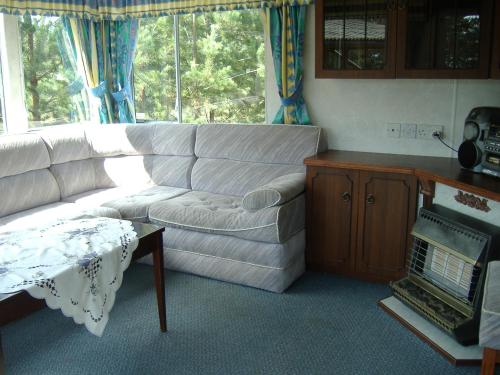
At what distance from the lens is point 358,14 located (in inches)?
123

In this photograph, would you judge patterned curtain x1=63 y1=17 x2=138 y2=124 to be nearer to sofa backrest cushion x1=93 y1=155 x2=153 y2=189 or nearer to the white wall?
sofa backrest cushion x1=93 y1=155 x2=153 y2=189

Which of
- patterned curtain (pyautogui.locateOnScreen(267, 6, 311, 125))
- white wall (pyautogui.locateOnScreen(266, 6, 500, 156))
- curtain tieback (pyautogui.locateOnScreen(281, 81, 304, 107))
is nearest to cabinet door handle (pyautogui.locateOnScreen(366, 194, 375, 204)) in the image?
Answer: white wall (pyautogui.locateOnScreen(266, 6, 500, 156))

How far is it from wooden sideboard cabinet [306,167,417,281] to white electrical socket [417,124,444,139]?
0.50 meters

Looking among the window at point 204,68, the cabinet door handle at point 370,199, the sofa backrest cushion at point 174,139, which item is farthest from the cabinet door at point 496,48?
the sofa backrest cushion at point 174,139

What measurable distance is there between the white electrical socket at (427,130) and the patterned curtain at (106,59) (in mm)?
2545

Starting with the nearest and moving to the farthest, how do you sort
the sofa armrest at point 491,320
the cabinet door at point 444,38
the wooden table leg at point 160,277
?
the sofa armrest at point 491,320 → the wooden table leg at point 160,277 → the cabinet door at point 444,38

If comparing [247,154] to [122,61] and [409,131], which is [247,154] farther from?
[122,61]

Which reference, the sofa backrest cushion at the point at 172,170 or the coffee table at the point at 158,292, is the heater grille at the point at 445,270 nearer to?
the coffee table at the point at 158,292

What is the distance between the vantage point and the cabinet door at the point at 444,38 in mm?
2744

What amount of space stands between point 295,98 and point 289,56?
303 mm

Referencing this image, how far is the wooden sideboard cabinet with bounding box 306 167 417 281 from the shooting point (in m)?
3.03

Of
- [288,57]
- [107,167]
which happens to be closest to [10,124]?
[107,167]

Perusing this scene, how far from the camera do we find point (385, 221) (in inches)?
121

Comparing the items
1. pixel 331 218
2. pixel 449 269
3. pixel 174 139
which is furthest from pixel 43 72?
pixel 449 269
